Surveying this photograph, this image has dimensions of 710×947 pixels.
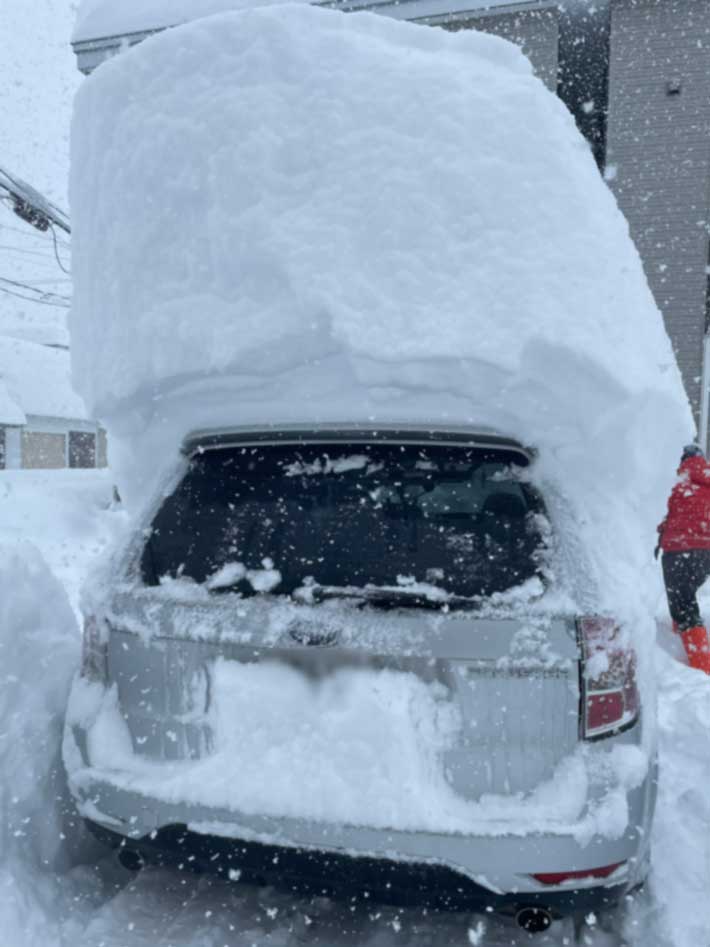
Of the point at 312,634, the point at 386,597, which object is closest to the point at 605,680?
the point at 386,597

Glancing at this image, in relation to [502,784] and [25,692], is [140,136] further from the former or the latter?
[502,784]

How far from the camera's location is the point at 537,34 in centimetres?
1066

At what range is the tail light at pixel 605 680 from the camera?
6.80 feet

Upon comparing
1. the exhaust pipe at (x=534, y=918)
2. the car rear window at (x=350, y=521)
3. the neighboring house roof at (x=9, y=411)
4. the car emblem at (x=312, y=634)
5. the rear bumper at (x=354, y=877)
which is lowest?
the exhaust pipe at (x=534, y=918)

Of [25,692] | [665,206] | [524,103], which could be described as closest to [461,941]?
[25,692]

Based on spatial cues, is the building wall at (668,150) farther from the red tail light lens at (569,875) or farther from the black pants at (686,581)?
the red tail light lens at (569,875)

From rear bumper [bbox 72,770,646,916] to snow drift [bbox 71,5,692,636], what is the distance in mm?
722

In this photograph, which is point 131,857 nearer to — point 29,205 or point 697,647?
point 697,647

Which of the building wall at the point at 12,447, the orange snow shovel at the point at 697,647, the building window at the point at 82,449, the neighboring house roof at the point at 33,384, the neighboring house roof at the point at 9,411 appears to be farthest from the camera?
the building window at the point at 82,449

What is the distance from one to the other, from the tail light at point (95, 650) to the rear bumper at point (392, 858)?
0.39 metres

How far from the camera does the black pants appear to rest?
19.3 ft

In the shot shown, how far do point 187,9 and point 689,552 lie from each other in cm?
910

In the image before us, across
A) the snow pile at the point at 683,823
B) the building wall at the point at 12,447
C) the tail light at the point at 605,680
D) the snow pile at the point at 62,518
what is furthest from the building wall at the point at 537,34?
the building wall at the point at 12,447

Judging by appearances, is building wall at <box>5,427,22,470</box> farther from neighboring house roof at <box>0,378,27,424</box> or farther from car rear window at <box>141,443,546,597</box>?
car rear window at <box>141,443,546,597</box>
